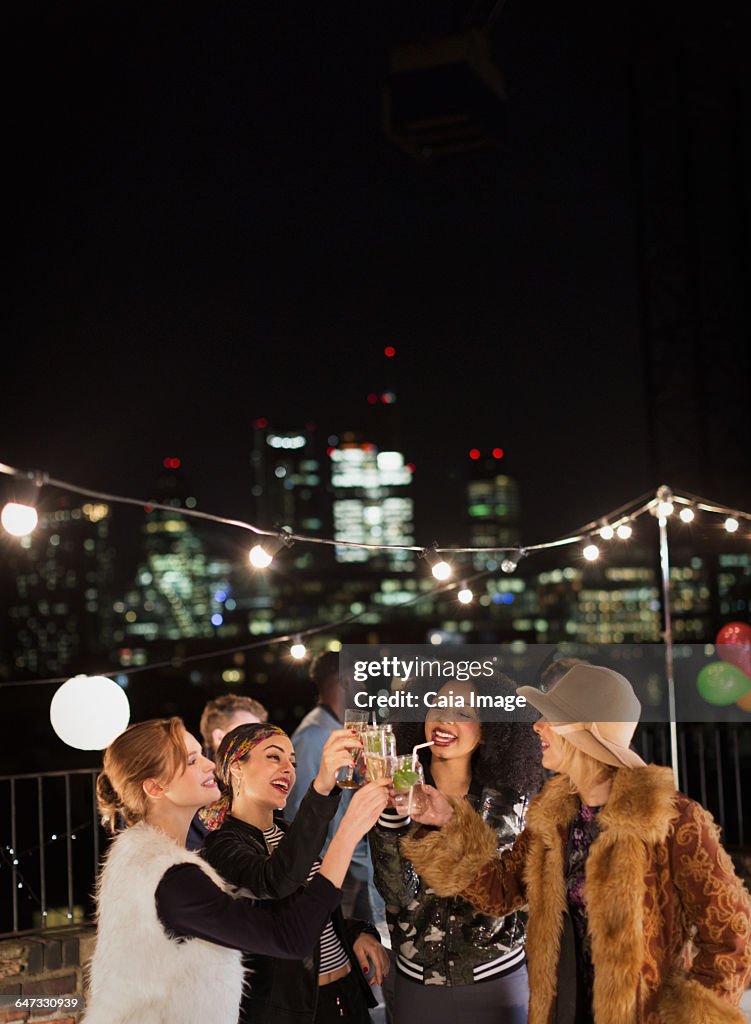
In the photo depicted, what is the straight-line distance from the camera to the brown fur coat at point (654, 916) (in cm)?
217

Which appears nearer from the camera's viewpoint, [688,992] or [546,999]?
[688,992]

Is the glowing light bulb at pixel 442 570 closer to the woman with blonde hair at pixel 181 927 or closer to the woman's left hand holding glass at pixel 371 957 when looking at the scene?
the woman's left hand holding glass at pixel 371 957

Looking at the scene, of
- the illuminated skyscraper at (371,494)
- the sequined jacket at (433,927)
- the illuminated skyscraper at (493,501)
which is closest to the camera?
the sequined jacket at (433,927)

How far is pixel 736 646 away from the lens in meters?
7.43

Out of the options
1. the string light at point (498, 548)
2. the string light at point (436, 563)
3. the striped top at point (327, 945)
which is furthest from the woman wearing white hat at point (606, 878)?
the string light at point (436, 563)

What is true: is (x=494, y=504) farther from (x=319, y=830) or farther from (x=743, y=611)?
(x=319, y=830)

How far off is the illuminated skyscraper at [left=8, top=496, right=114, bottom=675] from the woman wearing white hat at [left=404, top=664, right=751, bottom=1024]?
68056 mm

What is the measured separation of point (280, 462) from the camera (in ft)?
446

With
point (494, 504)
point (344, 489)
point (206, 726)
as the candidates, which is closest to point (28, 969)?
point (206, 726)

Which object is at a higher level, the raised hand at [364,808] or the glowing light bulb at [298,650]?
the glowing light bulb at [298,650]

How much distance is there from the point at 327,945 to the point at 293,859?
54 cm

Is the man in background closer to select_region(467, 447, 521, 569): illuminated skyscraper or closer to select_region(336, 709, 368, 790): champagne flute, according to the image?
select_region(336, 709, 368, 790): champagne flute

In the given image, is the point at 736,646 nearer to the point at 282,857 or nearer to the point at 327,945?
the point at 327,945

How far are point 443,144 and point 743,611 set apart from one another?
12507mm
